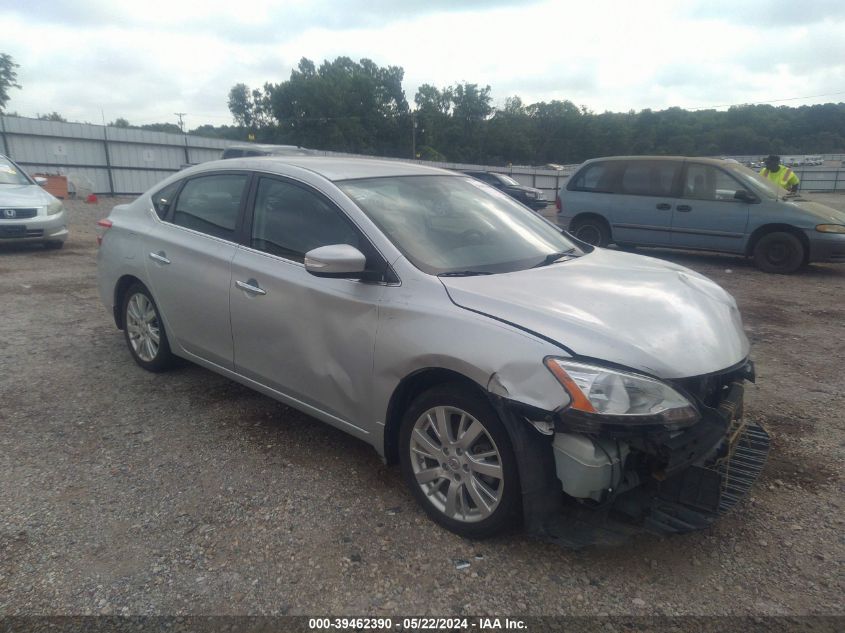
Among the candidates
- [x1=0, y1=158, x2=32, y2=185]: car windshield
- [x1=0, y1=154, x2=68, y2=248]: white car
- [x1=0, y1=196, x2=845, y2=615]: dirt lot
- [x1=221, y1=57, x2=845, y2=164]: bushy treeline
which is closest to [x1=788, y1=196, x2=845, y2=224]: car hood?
[x1=0, y1=196, x2=845, y2=615]: dirt lot

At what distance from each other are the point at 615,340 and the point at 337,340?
1360mm

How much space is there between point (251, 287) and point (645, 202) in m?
8.38

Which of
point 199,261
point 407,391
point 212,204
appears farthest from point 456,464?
point 212,204

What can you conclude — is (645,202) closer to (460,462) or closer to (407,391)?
(407,391)

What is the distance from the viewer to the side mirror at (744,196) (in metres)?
9.37

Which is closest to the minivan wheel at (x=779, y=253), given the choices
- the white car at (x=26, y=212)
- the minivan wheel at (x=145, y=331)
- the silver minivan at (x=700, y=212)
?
the silver minivan at (x=700, y=212)

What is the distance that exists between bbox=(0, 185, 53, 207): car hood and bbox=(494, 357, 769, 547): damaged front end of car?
404 inches

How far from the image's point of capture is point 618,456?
93.0 inches

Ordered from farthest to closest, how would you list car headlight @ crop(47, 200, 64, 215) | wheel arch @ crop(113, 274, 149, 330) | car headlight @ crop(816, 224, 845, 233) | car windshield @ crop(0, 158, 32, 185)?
1. car windshield @ crop(0, 158, 32, 185)
2. car headlight @ crop(47, 200, 64, 215)
3. car headlight @ crop(816, 224, 845, 233)
4. wheel arch @ crop(113, 274, 149, 330)

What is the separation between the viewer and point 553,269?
325cm

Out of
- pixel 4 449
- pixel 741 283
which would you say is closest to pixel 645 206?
pixel 741 283

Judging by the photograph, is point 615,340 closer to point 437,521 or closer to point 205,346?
point 437,521

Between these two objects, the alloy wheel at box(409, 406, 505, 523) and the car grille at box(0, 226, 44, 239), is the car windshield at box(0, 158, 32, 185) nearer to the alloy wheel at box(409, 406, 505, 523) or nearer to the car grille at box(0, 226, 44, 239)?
the car grille at box(0, 226, 44, 239)

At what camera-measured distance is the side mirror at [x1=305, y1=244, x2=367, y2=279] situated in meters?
2.89
